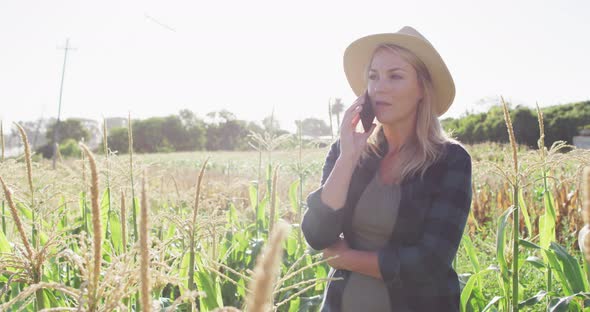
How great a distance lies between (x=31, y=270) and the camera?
1026 millimetres

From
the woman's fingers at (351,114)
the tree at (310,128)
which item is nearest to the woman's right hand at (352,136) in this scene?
the woman's fingers at (351,114)

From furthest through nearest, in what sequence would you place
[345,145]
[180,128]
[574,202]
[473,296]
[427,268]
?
[180,128]
[574,202]
[473,296]
[345,145]
[427,268]

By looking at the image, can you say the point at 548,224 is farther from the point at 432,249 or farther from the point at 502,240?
the point at 432,249

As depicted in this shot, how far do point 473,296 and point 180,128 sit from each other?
47204mm

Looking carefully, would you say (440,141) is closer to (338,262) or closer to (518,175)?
(518,175)

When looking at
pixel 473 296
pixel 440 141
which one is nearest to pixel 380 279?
pixel 440 141

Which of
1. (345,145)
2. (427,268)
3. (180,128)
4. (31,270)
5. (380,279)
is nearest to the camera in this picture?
(31,270)

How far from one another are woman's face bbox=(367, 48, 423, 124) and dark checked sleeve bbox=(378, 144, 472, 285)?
291mm

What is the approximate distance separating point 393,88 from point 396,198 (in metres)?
0.46

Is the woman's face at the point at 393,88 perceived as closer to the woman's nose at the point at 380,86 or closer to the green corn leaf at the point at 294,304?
the woman's nose at the point at 380,86

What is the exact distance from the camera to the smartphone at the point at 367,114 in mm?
2023

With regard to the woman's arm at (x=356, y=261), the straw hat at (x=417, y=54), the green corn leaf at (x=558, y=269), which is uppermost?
the straw hat at (x=417, y=54)

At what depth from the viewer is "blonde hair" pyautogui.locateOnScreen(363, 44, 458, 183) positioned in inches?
76.1

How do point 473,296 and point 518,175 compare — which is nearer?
point 518,175
